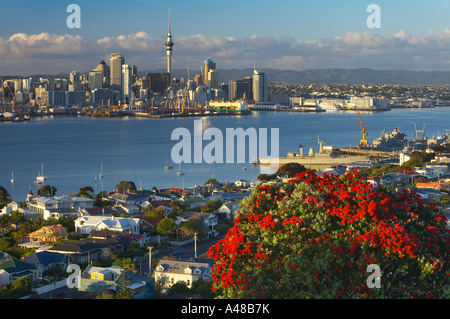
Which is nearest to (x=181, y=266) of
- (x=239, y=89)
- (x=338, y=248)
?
(x=338, y=248)

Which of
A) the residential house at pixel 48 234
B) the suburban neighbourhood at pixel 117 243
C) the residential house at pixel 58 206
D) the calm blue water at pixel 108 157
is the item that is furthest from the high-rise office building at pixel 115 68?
the residential house at pixel 48 234

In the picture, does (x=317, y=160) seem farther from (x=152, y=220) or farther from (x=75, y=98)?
(x=75, y=98)

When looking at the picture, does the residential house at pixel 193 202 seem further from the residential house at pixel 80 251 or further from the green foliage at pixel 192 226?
the residential house at pixel 80 251

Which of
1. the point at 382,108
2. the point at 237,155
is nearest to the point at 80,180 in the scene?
the point at 237,155

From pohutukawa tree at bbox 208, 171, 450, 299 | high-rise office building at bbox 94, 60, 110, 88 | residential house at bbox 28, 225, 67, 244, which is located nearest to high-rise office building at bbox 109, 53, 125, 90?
high-rise office building at bbox 94, 60, 110, 88

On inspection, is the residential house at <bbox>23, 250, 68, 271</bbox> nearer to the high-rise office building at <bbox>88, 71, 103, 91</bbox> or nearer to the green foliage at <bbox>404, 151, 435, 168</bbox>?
the green foliage at <bbox>404, 151, 435, 168</bbox>
